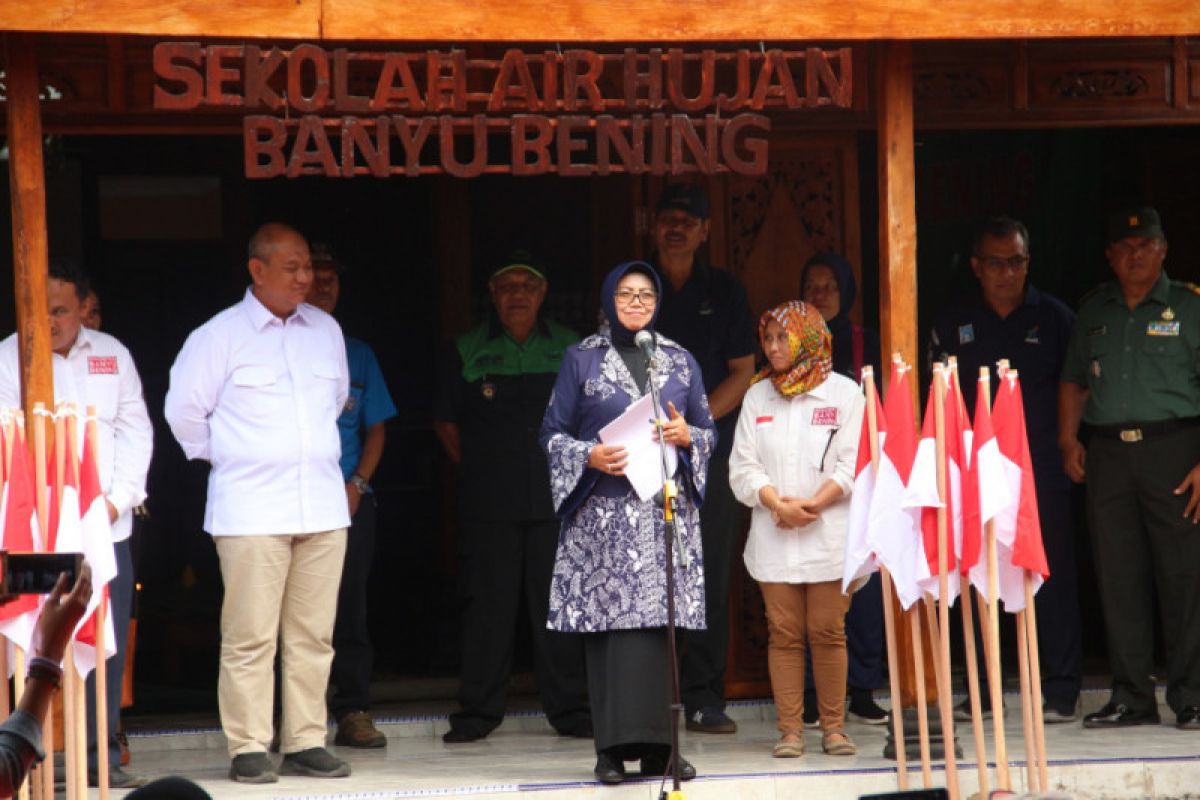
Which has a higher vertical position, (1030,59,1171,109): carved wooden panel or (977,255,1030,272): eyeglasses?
(1030,59,1171,109): carved wooden panel

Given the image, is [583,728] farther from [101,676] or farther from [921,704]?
[101,676]

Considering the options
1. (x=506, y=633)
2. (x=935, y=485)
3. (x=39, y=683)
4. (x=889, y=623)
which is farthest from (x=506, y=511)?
(x=39, y=683)

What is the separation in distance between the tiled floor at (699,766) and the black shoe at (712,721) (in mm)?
48

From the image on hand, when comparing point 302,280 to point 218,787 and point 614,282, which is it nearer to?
point 614,282

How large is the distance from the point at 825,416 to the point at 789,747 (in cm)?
135

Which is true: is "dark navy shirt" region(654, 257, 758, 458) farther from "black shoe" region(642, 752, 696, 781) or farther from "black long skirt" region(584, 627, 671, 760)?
"black shoe" region(642, 752, 696, 781)

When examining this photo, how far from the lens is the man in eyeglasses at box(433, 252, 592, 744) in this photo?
361 inches

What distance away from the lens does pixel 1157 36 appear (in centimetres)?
886

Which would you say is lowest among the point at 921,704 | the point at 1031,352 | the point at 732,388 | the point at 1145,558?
the point at 921,704

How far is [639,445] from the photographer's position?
315 inches

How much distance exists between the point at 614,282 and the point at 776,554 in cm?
134

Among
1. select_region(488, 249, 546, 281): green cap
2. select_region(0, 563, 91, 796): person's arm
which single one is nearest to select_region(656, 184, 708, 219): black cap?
select_region(488, 249, 546, 281): green cap

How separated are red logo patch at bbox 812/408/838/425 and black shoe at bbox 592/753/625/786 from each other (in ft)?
5.34

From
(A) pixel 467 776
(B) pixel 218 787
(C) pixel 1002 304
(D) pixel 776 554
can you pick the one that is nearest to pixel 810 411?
(D) pixel 776 554
